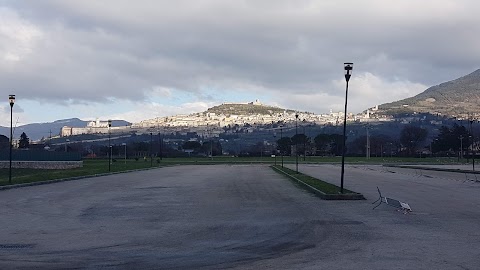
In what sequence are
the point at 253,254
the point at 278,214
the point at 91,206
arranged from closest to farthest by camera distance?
the point at 253,254
the point at 278,214
the point at 91,206

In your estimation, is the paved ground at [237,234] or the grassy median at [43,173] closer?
the paved ground at [237,234]

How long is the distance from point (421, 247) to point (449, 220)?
5871mm

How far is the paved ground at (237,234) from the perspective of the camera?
1136 centimetres

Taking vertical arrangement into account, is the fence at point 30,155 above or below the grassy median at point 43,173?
above

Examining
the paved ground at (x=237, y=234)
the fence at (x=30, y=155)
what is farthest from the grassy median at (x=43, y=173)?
the paved ground at (x=237, y=234)

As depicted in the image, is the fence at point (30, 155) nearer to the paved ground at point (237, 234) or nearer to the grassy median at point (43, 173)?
the grassy median at point (43, 173)

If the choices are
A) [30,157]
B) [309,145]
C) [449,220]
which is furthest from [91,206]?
[309,145]

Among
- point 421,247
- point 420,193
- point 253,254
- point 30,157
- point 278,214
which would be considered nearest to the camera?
point 253,254

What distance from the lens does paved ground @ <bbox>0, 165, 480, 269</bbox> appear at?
447 inches

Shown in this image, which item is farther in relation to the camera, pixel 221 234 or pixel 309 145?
pixel 309 145

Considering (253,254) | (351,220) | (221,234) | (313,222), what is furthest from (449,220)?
(253,254)

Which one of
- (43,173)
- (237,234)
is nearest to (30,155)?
(43,173)

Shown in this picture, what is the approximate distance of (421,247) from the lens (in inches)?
512

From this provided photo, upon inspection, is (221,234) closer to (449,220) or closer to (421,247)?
(421,247)
